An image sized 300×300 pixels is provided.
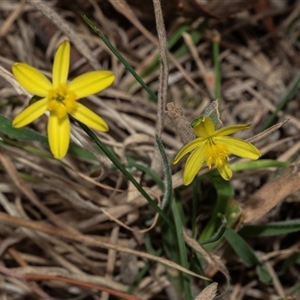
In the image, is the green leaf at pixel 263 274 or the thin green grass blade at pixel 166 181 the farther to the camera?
the green leaf at pixel 263 274

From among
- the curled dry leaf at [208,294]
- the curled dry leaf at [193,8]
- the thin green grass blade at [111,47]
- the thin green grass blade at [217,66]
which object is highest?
the curled dry leaf at [193,8]

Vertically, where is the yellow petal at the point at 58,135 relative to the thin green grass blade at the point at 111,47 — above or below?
below

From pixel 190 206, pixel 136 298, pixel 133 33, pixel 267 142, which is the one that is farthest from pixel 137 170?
pixel 133 33

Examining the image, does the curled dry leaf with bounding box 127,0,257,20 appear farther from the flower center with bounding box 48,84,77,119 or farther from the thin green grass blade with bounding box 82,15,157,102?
the flower center with bounding box 48,84,77,119

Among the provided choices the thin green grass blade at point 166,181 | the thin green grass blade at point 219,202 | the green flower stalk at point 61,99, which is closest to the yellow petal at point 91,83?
the green flower stalk at point 61,99

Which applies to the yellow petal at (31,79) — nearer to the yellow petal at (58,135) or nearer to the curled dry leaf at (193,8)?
the yellow petal at (58,135)

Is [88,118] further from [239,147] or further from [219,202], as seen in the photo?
[219,202]

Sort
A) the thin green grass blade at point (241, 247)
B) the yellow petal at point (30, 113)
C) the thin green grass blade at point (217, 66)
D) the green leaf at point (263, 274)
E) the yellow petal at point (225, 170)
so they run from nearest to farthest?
the yellow petal at point (30, 113), the yellow petal at point (225, 170), the thin green grass blade at point (241, 247), the green leaf at point (263, 274), the thin green grass blade at point (217, 66)
